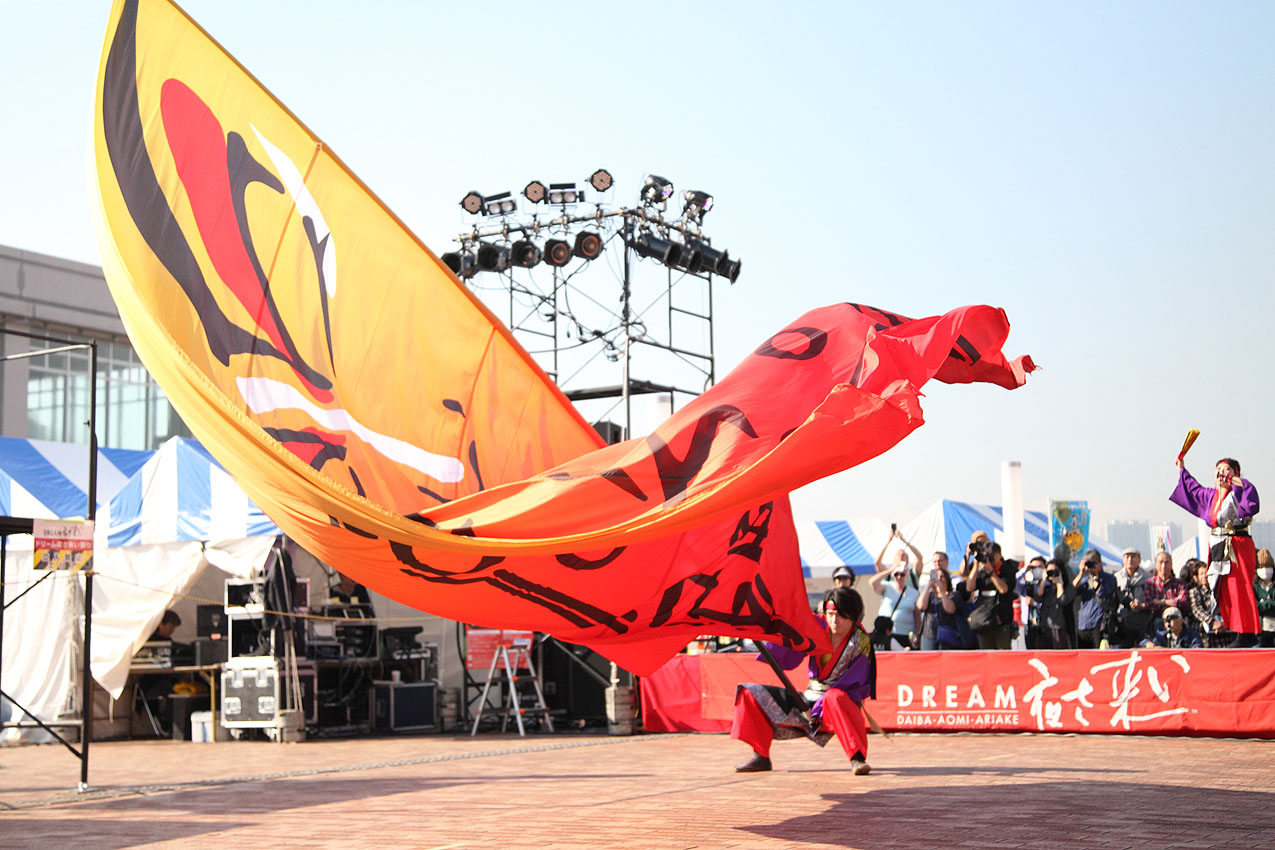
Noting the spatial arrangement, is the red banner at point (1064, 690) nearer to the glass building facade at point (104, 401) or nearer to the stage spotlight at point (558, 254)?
the stage spotlight at point (558, 254)

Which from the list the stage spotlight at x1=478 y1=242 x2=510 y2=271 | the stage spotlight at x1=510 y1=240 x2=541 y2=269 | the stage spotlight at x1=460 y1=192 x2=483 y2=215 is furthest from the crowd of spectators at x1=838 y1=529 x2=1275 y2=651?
the stage spotlight at x1=460 y1=192 x2=483 y2=215

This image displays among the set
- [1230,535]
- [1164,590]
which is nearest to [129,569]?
[1164,590]

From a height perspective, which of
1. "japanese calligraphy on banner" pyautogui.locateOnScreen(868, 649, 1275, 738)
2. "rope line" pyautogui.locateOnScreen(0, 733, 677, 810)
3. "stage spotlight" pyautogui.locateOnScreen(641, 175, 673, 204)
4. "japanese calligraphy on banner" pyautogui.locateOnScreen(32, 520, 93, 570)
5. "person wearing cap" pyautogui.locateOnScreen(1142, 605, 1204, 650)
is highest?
"stage spotlight" pyautogui.locateOnScreen(641, 175, 673, 204)

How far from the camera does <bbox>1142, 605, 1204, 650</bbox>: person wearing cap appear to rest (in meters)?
12.6

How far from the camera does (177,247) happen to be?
7.10 m

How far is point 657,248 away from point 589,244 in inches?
45.0

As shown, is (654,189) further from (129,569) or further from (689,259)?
(129,569)

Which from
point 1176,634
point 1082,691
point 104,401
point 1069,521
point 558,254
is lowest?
point 1082,691

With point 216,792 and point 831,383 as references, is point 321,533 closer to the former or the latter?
point 831,383

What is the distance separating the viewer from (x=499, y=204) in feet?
71.2

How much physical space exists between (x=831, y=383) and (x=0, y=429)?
34.1 m

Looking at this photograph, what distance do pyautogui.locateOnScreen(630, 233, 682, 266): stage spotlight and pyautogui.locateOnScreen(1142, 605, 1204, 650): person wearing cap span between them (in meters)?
10.3

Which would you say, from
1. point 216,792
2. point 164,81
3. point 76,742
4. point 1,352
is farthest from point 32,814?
point 1,352

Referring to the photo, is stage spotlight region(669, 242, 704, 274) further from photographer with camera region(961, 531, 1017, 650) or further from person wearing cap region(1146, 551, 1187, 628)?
person wearing cap region(1146, 551, 1187, 628)
